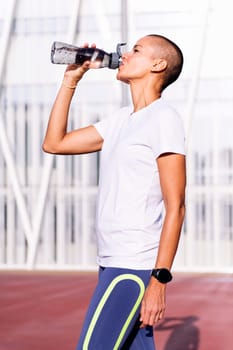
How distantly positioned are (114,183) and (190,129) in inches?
364

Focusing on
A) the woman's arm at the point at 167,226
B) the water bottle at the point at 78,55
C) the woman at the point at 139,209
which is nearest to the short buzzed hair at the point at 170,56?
the woman at the point at 139,209

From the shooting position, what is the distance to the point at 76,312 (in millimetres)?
6793

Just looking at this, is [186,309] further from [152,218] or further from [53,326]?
[152,218]

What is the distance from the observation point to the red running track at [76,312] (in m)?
5.19

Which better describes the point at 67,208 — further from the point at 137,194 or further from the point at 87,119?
the point at 137,194

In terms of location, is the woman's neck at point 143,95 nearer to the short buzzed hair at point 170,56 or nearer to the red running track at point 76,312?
the short buzzed hair at point 170,56

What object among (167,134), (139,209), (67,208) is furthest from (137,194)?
(67,208)

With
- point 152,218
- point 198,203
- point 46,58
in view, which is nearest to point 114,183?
point 152,218

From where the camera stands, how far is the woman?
70.7 inches

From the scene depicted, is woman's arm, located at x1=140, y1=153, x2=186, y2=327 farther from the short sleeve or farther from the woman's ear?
the woman's ear

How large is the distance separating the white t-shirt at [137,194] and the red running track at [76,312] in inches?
124

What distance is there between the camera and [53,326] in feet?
19.2

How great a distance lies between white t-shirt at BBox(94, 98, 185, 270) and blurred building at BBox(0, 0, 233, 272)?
29.8 feet

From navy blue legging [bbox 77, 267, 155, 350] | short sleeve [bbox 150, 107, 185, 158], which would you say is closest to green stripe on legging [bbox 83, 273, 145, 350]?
navy blue legging [bbox 77, 267, 155, 350]
